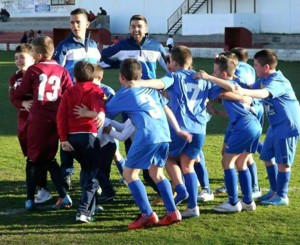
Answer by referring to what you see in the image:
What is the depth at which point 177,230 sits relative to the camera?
19.5 ft

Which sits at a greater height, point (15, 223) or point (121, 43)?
point (121, 43)

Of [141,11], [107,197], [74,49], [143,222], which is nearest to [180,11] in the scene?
[141,11]

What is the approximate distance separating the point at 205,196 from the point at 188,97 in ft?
4.18

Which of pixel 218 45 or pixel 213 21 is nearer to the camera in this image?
pixel 218 45

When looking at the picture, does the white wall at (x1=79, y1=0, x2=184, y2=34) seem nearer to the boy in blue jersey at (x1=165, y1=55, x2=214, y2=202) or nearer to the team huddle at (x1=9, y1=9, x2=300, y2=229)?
the boy in blue jersey at (x1=165, y1=55, x2=214, y2=202)

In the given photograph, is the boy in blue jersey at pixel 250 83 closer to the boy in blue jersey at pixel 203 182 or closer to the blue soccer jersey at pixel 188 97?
the boy in blue jersey at pixel 203 182

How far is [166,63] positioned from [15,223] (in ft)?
9.19

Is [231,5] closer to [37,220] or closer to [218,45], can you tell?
[218,45]

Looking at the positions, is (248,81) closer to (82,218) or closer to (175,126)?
(175,126)

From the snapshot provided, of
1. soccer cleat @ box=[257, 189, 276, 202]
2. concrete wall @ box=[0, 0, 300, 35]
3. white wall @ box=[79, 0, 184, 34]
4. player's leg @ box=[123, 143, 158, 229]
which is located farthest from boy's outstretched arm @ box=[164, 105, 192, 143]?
white wall @ box=[79, 0, 184, 34]

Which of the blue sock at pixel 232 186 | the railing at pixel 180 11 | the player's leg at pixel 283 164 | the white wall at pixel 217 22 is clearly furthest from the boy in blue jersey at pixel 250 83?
the railing at pixel 180 11

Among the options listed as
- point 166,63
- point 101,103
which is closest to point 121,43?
point 166,63

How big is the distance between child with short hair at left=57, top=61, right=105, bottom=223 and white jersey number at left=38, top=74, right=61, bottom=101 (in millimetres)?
489

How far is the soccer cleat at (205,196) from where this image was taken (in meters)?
7.06
